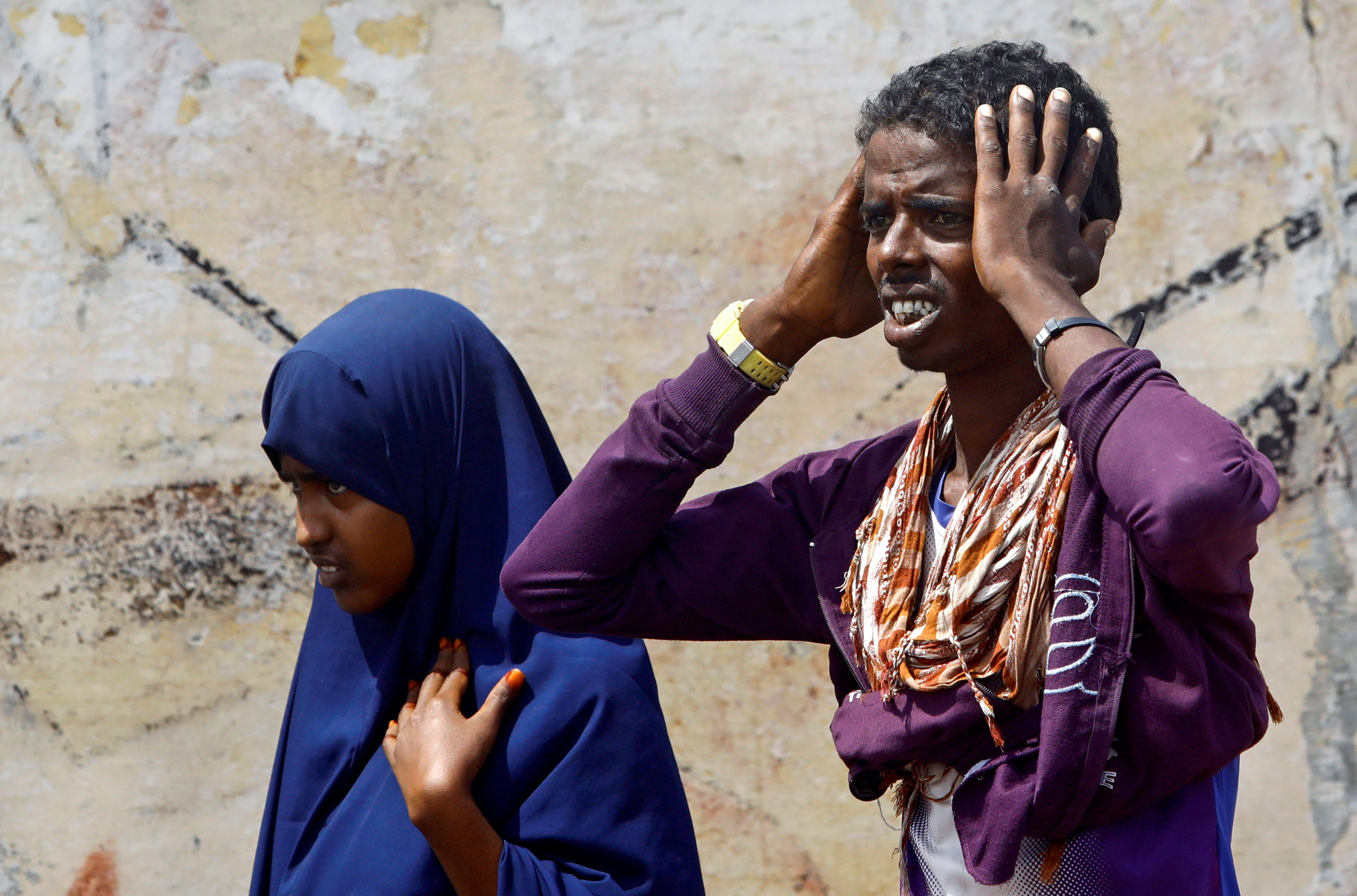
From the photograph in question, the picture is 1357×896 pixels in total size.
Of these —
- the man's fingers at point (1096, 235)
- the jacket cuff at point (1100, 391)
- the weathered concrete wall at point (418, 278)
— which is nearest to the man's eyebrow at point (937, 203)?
the man's fingers at point (1096, 235)

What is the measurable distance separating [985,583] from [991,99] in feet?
1.56

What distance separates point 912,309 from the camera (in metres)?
1.32

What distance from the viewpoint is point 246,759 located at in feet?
9.56

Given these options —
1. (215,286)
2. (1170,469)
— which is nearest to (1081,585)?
(1170,469)

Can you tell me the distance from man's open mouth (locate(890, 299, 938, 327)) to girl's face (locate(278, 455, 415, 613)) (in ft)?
2.74

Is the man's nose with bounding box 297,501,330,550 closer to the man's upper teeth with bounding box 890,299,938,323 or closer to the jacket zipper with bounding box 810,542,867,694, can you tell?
the jacket zipper with bounding box 810,542,867,694

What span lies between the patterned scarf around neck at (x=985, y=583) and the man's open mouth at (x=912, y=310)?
142 mm

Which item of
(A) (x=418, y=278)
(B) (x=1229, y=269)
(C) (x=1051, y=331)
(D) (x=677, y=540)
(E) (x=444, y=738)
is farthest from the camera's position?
(A) (x=418, y=278)

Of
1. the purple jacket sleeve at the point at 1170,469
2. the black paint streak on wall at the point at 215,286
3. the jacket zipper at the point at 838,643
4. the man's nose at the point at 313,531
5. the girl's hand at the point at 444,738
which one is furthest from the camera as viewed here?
the black paint streak on wall at the point at 215,286

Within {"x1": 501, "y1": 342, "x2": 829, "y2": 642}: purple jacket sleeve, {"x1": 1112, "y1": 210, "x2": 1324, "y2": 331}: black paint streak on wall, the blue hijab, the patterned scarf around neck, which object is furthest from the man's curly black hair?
{"x1": 1112, "y1": 210, "x2": 1324, "y2": 331}: black paint streak on wall

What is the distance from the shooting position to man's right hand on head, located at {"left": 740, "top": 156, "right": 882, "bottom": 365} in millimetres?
1462

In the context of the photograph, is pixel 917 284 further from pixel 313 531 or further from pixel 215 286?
pixel 215 286

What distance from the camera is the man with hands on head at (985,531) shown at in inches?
44.8

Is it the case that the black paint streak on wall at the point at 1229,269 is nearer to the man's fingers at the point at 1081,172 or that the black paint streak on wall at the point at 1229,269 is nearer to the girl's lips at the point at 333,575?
the man's fingers at the point at 1081,172
